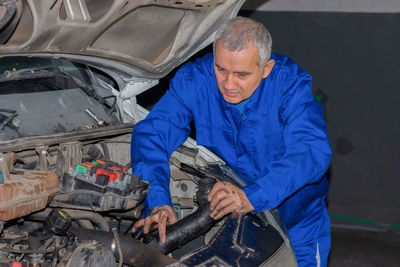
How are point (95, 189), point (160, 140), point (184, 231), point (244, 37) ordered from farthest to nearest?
point (160, 140) → point (244, 37) → point (184, 231) → point (95, 189)

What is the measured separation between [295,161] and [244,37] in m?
0.61

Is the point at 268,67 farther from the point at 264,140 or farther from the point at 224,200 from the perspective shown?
the point at 224,200

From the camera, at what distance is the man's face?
2277 millimetres

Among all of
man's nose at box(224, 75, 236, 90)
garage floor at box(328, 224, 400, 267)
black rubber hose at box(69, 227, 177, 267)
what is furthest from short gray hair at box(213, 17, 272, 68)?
garage floor at box(328, 224, 400, 267)

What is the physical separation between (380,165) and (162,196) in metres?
3.12

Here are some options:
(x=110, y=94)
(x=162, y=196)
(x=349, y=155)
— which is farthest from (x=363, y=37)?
(x=162, y=196)

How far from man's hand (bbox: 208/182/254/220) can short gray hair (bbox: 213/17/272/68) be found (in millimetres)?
622

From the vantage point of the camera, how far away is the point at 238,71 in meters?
2.31

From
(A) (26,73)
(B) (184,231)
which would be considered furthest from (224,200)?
(A) (26,73)

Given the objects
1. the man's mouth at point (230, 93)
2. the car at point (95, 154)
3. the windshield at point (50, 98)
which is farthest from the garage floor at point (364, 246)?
the windshield at point (50, 98)

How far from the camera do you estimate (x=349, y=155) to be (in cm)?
495

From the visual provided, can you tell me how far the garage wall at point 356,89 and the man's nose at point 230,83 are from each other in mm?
2653

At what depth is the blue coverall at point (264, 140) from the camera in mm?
Result: 2301

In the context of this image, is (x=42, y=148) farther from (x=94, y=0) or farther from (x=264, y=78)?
(x=264, y=78)
